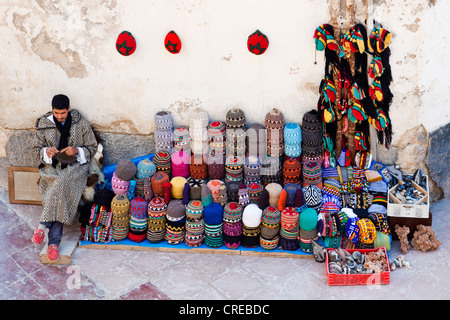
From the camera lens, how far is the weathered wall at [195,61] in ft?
18.1

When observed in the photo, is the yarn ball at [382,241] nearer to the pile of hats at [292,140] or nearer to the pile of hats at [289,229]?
the pile of hats at [289,229]

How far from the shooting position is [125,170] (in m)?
5.87

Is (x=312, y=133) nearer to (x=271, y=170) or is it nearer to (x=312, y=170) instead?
(x=312, y=170)

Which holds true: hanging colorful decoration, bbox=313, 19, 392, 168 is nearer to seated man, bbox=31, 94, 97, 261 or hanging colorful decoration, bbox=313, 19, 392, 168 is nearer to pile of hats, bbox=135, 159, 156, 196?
→ pile of hats, bbox=135, 159, 156, 196

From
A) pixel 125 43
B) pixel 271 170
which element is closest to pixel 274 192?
pixel 271 170

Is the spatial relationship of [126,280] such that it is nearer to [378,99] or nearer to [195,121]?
[195,121]

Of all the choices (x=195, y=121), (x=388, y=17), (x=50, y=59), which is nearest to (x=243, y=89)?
(x=195, y=121)

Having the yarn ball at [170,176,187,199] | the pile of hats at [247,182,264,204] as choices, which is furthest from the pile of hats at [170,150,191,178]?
the pile of hats at [247,182,264,204]

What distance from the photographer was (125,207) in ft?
18.8

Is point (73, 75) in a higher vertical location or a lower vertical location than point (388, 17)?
lower

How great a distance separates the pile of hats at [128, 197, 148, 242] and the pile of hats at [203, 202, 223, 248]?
599mm

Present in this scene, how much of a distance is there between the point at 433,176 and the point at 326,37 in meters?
1.91

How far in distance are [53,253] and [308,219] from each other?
7.85ft

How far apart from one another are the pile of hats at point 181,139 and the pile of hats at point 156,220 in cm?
63
